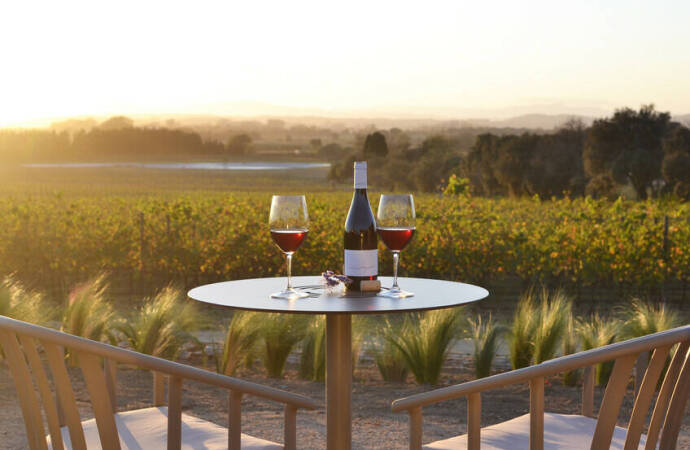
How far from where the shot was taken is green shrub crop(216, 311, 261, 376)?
475 cm

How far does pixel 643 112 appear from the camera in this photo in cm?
3588

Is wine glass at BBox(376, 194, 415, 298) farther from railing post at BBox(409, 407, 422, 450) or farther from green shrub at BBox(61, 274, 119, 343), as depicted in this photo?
green shrub at BBox(61, 274, 119, 343)

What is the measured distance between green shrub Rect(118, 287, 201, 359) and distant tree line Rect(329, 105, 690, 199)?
87.2 feet

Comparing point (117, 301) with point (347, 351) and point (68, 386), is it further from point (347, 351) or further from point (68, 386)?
point (68, 386)

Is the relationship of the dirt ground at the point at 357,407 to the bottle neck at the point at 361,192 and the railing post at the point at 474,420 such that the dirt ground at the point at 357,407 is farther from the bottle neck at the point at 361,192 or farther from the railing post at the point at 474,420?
the railing post at the point at 474,420

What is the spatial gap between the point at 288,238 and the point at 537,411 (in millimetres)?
970

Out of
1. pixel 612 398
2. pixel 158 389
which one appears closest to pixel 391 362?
pixel 158 389

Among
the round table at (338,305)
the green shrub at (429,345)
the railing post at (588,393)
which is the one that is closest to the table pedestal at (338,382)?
the round table at (338,305)

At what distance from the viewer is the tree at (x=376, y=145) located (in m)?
31.2

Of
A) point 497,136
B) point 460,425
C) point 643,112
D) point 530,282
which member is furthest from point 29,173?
point 460,425

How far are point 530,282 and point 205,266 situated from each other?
3767 mm

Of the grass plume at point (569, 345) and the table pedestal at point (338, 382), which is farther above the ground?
the table pedestal at point (338, 382)

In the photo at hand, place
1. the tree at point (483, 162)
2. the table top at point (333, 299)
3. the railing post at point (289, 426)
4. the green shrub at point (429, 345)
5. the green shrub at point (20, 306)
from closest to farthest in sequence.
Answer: the railing post at point (289, 426)
the table top at point (333, 299)
the green shrub at point (429, 345)
the green shrub at point (20, 306)
the tree at point (483, 162)

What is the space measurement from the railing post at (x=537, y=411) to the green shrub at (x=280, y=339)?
3.41 metres
